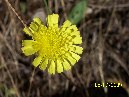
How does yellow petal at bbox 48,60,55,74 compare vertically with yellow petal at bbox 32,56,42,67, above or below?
below

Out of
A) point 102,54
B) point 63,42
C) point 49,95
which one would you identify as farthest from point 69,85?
point 63,42

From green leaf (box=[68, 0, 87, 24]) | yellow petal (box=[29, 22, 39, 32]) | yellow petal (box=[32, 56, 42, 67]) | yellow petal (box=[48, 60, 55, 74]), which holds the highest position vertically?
green leaf (box=[68, 0, 87, 24])

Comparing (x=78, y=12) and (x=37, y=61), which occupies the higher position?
(x=78, y=12)

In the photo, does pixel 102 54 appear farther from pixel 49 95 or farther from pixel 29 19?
pixel 29 19

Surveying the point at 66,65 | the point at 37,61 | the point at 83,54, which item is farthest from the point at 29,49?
the point at 83,54

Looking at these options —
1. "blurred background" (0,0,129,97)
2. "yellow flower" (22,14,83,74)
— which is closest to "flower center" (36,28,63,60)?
"yellow flower" (22,14,83,74)

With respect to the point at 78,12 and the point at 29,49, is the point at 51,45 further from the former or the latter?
the point at 78,12

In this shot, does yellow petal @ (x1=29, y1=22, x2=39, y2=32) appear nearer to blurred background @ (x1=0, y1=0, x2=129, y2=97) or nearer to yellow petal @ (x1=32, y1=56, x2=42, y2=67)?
yellow petal @ (x1=32, y1=56, x2=42, y2=67)
